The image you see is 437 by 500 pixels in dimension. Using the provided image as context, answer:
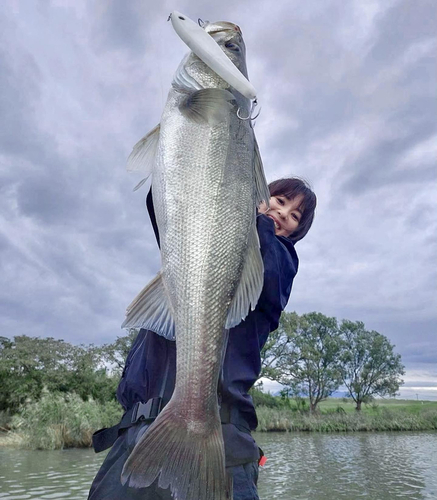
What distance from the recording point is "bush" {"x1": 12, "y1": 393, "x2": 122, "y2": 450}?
18.0 m

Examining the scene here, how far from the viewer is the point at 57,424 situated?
→ 18.4 meters

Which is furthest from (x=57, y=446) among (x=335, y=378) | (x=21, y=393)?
→ (x=335, y=378)

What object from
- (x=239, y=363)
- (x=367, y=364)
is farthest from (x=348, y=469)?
(x=367, y=364)

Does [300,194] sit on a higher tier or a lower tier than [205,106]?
higher

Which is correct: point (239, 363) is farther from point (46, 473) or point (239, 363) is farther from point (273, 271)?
point (46, 473)

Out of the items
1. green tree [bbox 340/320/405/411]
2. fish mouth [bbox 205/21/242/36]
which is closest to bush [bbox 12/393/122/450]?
fish mouth [bbox 205/21/242/36]

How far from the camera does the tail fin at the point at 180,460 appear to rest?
5.66 feet

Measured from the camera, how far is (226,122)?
2.17 meters

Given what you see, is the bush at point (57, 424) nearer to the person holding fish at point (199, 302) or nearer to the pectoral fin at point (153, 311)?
the person holding fish at point (199, 302)

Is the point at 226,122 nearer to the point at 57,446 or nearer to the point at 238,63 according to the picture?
the point at 238,63

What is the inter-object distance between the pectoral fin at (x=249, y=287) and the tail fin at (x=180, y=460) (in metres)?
0.45

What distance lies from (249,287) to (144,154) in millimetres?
874

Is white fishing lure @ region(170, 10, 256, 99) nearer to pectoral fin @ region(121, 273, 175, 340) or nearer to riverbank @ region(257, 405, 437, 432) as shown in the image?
pectoral fin @ region(121, 273, 175, 340)

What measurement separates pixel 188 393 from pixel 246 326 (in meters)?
0.64
